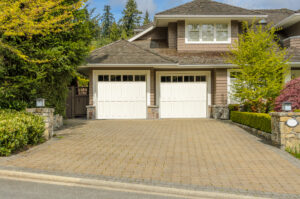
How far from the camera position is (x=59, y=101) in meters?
12.2

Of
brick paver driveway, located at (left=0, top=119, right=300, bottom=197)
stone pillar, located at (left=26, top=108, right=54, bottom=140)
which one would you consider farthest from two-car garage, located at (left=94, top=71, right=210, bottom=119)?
stone pillar, located at (left=26, top=108, right=54, bottom=140)

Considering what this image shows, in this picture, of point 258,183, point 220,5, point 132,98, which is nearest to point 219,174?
point 258,183

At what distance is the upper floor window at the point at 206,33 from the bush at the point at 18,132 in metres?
11.2

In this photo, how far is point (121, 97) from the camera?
51.3 ft

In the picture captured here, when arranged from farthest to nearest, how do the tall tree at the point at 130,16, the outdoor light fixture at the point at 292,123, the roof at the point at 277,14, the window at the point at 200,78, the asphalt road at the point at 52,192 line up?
the tall tree at the point at 130,16 < the roof at the point at 277,14 < the window at the point at 200,78 < the outdoor light fixture at the point at 292,123 < the asphalt road at the point at 52,192

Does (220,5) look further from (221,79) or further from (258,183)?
(258,183)

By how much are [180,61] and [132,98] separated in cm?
330

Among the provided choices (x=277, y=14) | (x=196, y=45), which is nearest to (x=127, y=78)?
(x=196, y=45)

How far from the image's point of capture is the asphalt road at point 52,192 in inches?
180

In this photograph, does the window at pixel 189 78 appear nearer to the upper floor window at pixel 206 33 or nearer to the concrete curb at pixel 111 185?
the upper floor window at pixel 206 33

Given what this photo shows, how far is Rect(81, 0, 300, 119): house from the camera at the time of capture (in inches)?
609

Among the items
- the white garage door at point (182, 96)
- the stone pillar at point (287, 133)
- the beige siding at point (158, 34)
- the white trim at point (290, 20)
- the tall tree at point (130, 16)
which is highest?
the tall tree at point (130, 16)

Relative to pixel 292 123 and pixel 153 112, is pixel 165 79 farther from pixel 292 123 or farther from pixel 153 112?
pixel 292 123

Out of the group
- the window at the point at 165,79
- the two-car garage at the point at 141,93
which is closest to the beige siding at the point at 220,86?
the two-car garage at the point at 141,93
